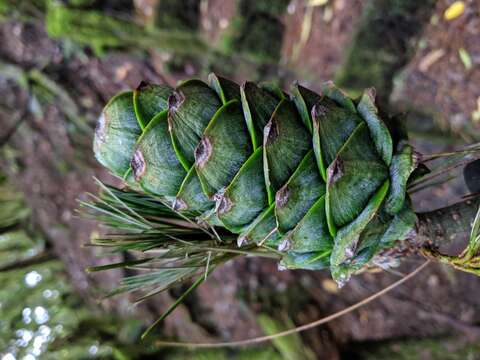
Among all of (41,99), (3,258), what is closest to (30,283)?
(3,258)

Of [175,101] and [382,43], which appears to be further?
[382,43]

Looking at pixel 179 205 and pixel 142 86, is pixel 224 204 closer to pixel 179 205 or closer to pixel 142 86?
pixel 179 205

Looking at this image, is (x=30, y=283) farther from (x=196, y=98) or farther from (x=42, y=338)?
(x=196, y=98)

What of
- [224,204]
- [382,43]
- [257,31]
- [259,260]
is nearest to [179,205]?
[224,204]

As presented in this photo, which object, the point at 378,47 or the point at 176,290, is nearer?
the point at 378,47

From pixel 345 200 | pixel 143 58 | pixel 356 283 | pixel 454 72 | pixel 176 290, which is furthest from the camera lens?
pixel 176 290

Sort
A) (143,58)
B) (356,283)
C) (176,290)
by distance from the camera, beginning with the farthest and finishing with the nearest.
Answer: (176,290) < (143,58) < (356,283)

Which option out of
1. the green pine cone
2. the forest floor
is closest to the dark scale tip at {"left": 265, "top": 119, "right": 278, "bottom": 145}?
the green pine cone

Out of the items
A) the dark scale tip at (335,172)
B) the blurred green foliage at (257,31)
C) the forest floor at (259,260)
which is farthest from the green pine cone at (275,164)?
the blurred green foliage at (257,31)
